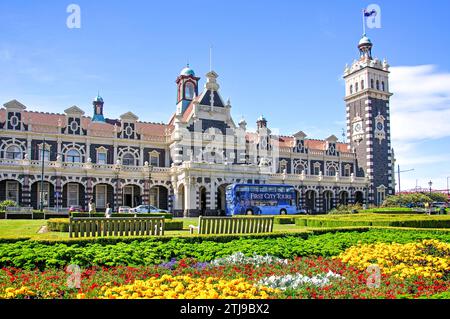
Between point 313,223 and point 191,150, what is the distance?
2887 cm

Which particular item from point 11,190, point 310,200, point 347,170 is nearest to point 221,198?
point 310,200

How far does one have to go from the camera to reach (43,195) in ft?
153

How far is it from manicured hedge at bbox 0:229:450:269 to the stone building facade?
32464 millimetres

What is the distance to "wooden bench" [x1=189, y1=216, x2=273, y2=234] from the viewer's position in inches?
677

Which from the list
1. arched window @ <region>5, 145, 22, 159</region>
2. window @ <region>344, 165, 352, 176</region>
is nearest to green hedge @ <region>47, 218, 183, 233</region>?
arched window @ <region>5, 145, 22, 159</region>

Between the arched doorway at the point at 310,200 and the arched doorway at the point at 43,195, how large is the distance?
35.6 m

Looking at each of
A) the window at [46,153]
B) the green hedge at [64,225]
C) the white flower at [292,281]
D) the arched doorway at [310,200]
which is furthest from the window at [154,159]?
the white flower at [292,281]

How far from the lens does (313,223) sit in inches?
1036

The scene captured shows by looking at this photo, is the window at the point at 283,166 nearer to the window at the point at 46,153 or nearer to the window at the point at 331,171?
the window at the point at 331,171

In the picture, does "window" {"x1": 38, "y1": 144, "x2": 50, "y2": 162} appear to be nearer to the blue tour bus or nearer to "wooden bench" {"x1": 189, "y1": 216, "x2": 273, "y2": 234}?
the blue tour bus

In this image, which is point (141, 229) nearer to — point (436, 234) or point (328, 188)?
point (436, 234)

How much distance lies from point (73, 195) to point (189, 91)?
79.1ft

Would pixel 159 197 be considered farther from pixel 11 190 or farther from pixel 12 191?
pixel 11 190

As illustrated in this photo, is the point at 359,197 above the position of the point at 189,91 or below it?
below
